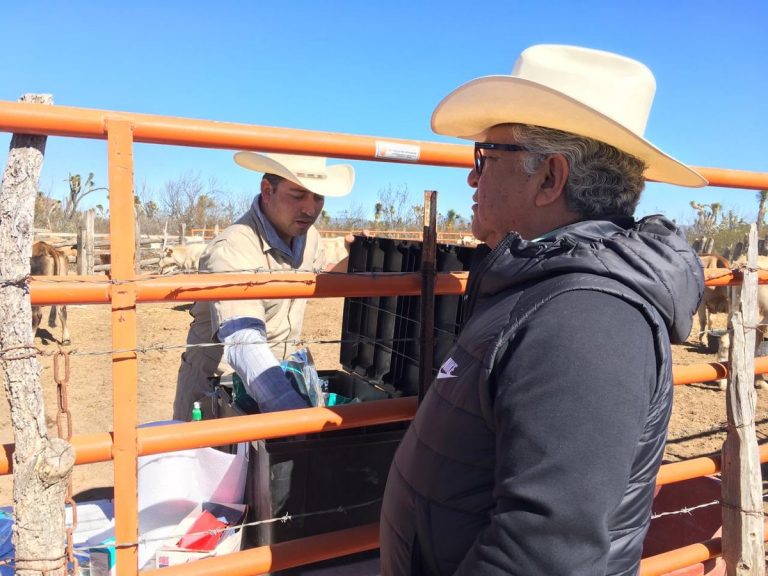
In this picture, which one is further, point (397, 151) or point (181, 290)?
point (397, 151)

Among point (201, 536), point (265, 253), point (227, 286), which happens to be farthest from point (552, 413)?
point (265, 253)

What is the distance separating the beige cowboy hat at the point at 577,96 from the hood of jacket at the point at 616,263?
20cm

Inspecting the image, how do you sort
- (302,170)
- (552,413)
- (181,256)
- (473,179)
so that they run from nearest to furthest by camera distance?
(552,413) → (473,179) → (302,170) → (181,256)

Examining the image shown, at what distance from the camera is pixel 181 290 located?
1.64 m

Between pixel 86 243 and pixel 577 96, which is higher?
pixel 577 96

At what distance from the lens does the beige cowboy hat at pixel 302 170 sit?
293 centimetres

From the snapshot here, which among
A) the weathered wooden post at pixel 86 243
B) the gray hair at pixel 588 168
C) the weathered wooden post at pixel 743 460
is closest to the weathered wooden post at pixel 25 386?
the gray hair at pixel 588 168

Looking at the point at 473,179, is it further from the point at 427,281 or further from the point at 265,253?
the point at 265,253

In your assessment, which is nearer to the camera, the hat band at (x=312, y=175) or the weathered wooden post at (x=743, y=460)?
the weathered wooden post at (x=743, y=460)

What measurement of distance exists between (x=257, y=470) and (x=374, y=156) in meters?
1.32

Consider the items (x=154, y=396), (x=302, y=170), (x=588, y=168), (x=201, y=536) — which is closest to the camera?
(x=588, y=168)

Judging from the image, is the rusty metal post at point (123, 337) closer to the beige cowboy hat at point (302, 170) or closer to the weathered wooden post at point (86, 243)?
the beige cowboy hat at point (302, 170)

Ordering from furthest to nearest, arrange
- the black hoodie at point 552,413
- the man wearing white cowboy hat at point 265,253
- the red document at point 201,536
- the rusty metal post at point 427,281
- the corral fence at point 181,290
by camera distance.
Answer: the man wearing white cowboy hat at point 265,253, the red document at point 201,536, the rusty metal post at point 427,281, the corral fence at point 181,290, the black hoodie at point 552,413

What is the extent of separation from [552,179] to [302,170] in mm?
1861
